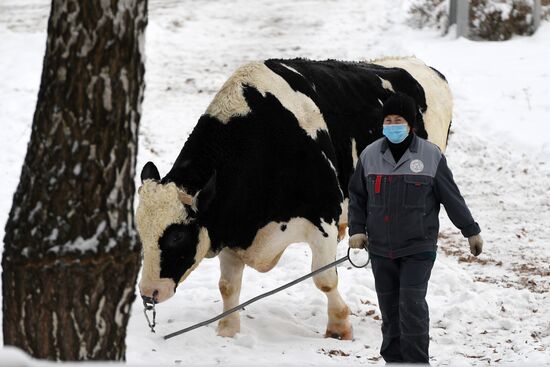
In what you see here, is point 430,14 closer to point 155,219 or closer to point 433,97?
point 433,97

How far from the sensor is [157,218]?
6.56 meters

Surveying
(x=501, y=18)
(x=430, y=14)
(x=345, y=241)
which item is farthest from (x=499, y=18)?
(x=345, y=241)

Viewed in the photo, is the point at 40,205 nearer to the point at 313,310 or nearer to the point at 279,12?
the point at 313,310

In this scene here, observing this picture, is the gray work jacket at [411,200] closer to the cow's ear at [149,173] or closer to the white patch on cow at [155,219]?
the white patch on cow at [155,219]

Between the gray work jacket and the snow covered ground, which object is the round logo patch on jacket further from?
the snow covered ground

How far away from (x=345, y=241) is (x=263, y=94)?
3.29m

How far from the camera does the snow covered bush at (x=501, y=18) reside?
16.9 metres

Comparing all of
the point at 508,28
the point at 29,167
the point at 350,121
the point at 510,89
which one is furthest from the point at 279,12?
the point at 29,167

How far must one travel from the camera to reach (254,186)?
7.13 meters

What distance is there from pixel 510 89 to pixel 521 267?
5.88m

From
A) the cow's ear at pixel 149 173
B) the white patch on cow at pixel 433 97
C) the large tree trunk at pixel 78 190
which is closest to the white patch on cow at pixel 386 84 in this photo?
the white patch on cow at pixel 433 97

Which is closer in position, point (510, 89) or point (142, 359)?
point (142, 359)

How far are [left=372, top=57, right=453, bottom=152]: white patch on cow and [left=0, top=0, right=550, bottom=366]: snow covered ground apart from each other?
1215 mm

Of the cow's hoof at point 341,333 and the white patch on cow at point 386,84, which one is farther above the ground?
the white patch on cow at point 386,84
